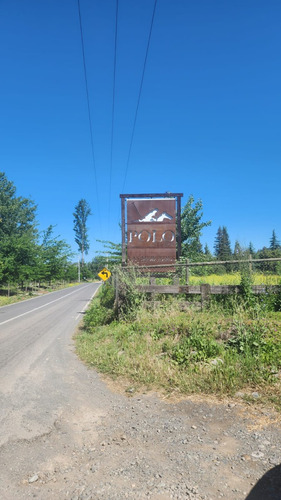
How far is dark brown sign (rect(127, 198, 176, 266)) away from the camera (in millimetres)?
10234

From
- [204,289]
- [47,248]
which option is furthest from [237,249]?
[47,248]

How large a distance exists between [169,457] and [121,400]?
1503 millimetres

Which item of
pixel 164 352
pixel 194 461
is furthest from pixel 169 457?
pixel 164 352

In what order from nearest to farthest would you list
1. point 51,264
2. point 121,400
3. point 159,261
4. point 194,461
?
point 194,461 → point 121,400 → point 159,261 → point 51,264

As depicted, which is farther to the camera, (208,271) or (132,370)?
(208,271)

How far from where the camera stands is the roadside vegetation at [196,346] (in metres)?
4.16

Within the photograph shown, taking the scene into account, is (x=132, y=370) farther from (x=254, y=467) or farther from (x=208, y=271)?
(x=208, y=271)

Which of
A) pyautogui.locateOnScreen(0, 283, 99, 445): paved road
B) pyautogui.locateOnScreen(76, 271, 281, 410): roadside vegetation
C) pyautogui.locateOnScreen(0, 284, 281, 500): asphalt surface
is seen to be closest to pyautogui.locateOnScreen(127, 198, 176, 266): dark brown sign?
pyautogui.locateOnScreen(76, 271, 281, 410): roadside vegetation

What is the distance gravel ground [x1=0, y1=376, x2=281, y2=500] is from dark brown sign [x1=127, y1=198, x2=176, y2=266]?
261 inches

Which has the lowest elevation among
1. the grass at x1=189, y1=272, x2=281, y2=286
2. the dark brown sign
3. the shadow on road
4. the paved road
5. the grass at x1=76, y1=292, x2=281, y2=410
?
the paved road

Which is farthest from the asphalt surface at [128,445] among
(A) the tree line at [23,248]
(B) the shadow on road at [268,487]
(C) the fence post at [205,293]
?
(A) the tree line at [23,248]

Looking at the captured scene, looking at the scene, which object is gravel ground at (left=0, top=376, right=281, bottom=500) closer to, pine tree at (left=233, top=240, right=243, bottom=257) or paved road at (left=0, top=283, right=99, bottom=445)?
paved road at (left=0, top=283, right=99, bottom=445)

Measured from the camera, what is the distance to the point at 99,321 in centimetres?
891

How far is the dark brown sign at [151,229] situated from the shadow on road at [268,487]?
792 centimetres
